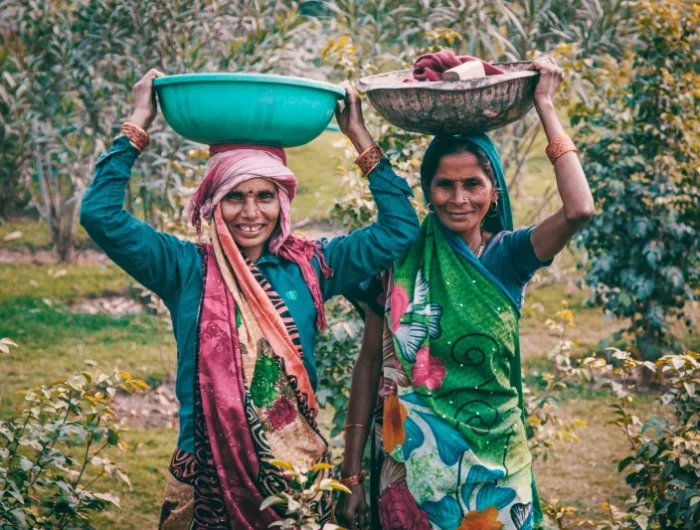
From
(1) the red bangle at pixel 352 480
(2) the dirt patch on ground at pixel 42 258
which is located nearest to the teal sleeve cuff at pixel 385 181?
(1) the red bangle at pixel 352 480

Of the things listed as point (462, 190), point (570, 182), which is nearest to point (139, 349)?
point (462, 190)

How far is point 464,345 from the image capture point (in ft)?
9.49

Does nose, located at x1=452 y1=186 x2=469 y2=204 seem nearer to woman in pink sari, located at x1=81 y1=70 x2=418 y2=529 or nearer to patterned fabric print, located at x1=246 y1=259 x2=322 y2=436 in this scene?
woman in pink sari, located at x1=81 y1=70 x2=418 y2=529

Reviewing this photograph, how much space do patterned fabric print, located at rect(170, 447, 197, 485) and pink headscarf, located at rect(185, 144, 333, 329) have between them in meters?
0.59

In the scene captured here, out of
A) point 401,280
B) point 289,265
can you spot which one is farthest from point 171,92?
point 401,280

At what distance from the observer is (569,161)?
9.49 feet

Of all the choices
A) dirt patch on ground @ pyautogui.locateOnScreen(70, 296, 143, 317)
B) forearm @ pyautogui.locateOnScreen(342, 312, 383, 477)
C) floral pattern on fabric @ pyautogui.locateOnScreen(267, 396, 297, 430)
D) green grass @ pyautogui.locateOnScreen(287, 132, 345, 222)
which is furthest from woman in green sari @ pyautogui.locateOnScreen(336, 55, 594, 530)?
green grass @ pyautogui.locateOnScreen(287, 132, 345, 222)

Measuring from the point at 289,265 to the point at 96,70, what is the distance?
17.8ft

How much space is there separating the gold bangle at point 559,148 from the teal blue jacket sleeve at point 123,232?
1.23 metres

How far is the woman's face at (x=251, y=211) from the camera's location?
2875mm

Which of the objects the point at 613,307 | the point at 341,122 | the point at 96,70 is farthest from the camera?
the point at 96,70

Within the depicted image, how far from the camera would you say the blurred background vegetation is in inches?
198

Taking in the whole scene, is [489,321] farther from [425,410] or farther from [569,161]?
[569,161]

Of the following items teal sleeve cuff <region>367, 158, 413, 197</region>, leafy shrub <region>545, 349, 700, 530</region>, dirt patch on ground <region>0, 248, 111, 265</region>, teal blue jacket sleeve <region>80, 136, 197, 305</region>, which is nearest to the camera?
teal blue jacket sleeve <region>80, 136, 197, 305</region>
